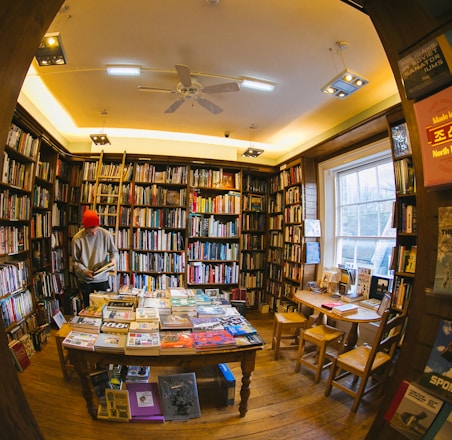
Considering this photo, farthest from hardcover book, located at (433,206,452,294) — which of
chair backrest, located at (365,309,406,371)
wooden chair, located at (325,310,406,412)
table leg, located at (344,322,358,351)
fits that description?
table leg, located at (344,322,358,351)

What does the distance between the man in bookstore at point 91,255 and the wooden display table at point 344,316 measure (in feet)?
8.17

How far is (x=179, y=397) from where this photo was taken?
182cm

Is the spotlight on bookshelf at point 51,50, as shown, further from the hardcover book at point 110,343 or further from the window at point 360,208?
the window at point 360,208

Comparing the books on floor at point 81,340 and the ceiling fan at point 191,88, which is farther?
the ceiling fan at point 191,88

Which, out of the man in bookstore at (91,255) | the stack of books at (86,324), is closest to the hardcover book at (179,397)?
the stack of books at (86,324)

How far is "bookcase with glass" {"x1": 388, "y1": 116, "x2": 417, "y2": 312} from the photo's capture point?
214 cm

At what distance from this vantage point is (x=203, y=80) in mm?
2418

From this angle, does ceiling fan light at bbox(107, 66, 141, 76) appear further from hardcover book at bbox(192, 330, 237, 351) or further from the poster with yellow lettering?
hardcover book at bbox(192, 330, 237, 351)

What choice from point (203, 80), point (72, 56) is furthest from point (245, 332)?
point (72, 56)

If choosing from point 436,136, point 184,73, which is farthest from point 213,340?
point 184,73

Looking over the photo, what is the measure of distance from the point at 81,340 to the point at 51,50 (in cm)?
213

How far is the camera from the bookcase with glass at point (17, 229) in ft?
7.75

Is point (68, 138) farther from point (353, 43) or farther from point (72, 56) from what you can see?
point (353, 43)

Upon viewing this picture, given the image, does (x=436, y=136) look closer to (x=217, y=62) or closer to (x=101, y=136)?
(x=217, y=62)
